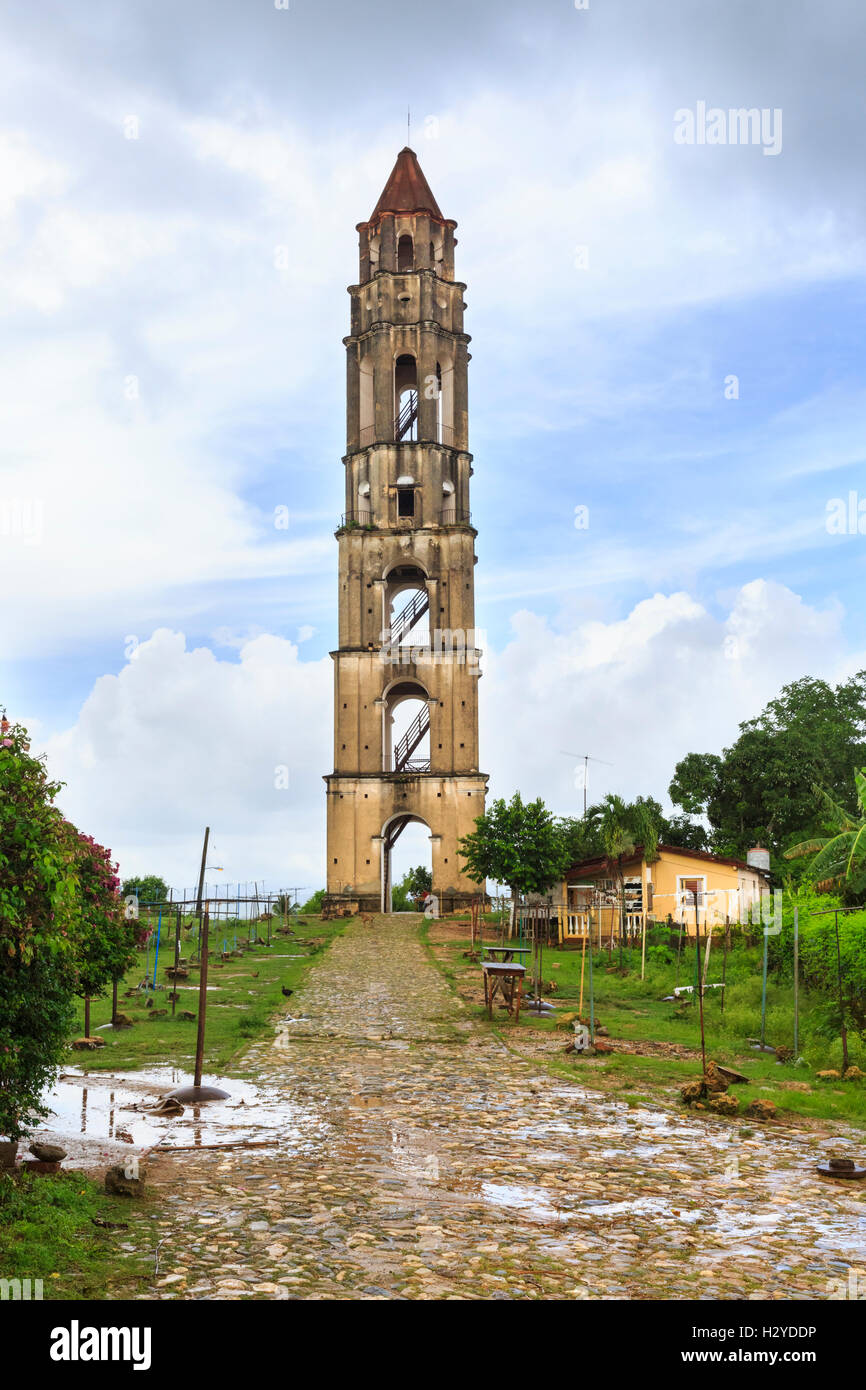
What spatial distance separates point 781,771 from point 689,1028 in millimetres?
30759

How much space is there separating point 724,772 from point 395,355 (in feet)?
80.1

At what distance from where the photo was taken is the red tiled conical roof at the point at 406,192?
57500 mm

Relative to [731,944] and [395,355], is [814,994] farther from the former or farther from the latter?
[395,355]

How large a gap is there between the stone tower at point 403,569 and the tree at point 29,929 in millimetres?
38638

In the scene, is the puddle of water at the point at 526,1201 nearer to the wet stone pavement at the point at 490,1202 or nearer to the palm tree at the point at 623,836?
the wet stone pavement at the point at 490,1202

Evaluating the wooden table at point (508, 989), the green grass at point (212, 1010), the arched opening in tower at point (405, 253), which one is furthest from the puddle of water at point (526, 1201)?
the arched opening in tower at point (405, 253)

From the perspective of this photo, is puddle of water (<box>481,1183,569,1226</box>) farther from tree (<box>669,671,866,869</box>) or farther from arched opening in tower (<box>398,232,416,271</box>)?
arched opening in tower (<box>398,232,416,271</box>)

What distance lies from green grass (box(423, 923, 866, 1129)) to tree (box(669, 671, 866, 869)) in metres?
19.4

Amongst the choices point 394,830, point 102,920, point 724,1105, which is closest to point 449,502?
point 394,830

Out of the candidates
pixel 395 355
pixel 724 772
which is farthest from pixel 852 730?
pixel 395 355

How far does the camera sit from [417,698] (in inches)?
2126

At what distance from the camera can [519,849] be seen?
37.8m

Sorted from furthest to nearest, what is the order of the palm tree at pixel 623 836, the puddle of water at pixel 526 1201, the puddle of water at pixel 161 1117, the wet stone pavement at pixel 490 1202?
1. the palm tree at pixel 623 836
2. the puddle of water at pixel 161 1117
3. the puddle of water at pixel 526 1201
4. the wet stone pavement at pixel 490 1202

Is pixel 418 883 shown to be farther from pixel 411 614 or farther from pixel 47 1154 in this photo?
pixel 47 1154
